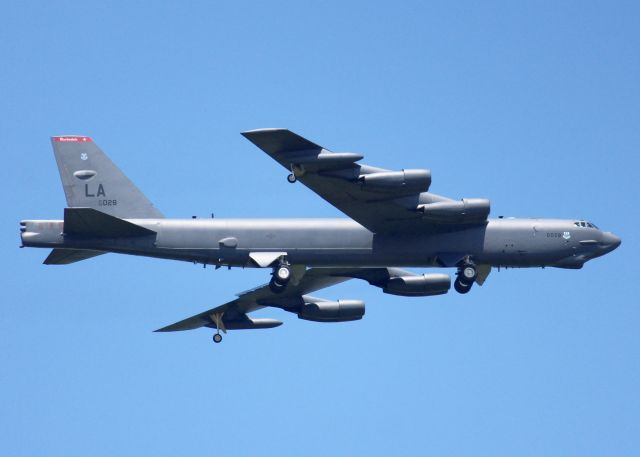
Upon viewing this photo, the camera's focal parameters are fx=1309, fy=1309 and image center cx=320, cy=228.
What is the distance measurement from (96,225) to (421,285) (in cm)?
1206

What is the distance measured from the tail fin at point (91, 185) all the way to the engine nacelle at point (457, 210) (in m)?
8.78

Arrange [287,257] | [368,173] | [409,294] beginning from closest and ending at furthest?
1. [368,173]
2. [287,257]
3. [409,294]

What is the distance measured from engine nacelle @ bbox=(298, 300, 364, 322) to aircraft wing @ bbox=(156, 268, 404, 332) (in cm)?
63

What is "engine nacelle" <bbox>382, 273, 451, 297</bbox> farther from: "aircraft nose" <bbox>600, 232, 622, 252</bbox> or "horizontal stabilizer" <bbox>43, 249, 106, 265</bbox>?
"horizontal stabilizer" <bbox>43, 249, 106, 265</bbox>

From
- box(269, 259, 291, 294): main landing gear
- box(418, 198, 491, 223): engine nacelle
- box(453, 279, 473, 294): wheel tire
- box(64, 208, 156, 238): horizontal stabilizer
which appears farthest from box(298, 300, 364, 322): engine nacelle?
box(64, 208, 156, 238): horizontal stabilizer

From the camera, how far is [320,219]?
42.3 m

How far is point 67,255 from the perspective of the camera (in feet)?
137

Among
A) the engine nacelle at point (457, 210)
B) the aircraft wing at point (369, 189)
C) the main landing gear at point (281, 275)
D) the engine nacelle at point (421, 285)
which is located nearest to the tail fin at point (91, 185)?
the main landing gear at point (281, 275)

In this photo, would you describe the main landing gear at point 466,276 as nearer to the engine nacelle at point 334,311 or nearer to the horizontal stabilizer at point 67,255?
the engine nacelle at point 334,311

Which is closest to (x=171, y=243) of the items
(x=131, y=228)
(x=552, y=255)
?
(x=131, y=228)

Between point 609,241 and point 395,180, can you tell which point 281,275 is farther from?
point 609,241

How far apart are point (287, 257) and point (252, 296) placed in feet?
21.9

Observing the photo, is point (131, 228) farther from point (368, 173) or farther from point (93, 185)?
point (368, 173)

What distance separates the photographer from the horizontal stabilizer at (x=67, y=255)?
4162 centimetres
